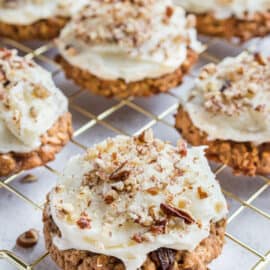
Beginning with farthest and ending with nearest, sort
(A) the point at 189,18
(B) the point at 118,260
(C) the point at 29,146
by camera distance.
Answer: (A) the point at 189,18 < (C) the point at 29,146 < (B) the point at 118,260

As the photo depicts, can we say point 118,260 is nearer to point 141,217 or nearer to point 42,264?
point 141,217

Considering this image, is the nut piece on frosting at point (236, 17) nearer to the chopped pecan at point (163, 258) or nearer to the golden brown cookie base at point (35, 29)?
A: the golden brown cookie base at point (35, 29)

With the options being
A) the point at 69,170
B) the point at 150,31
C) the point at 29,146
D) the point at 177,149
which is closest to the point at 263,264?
the point at 177,149

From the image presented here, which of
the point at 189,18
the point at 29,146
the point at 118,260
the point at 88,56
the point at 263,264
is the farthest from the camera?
the point at 189,18

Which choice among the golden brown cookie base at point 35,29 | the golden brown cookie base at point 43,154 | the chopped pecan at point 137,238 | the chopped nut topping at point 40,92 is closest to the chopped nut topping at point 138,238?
the chopped pecan at point 137,238

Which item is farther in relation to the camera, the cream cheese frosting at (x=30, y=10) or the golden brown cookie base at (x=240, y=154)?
the cream cheese frosting at (x=30, y=10)

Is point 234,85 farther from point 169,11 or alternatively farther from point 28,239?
point 28,239

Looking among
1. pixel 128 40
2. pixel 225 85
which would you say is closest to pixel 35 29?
pixel 128 40
